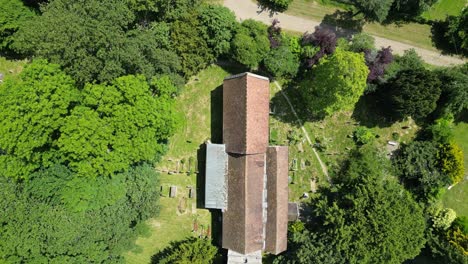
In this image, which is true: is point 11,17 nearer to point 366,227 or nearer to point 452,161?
point 366,227

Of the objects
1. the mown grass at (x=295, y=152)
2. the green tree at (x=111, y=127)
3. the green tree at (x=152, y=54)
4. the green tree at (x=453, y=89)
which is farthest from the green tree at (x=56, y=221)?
the green tree at (x=453, y=89)

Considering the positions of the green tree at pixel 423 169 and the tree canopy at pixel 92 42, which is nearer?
the tree canopy at pixel 92 42

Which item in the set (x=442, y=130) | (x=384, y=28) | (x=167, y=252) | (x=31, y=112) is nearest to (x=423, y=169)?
(x=442, y=130)

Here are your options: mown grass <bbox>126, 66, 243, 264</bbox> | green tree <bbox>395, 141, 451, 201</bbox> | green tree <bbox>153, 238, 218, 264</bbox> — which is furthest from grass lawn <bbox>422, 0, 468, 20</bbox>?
green tree <bbox>153, 238, 218, 264</bbox>

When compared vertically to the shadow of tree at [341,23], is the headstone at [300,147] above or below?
below

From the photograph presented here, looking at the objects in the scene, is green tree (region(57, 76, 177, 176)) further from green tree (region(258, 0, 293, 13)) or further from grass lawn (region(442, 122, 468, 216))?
grass lawn (region(442, 122, 468, 216))

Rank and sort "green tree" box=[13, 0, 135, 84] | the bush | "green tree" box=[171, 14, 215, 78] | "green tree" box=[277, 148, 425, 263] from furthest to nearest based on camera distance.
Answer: the bush
"green tree" box=[171, 14, 215, 78]
"green tree" box=[277, 148, 425, 263]
"green tree" box=[13, 0, 135, 84]

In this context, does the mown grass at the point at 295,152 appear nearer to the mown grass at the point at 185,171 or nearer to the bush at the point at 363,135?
the bush at the point at 363,135
